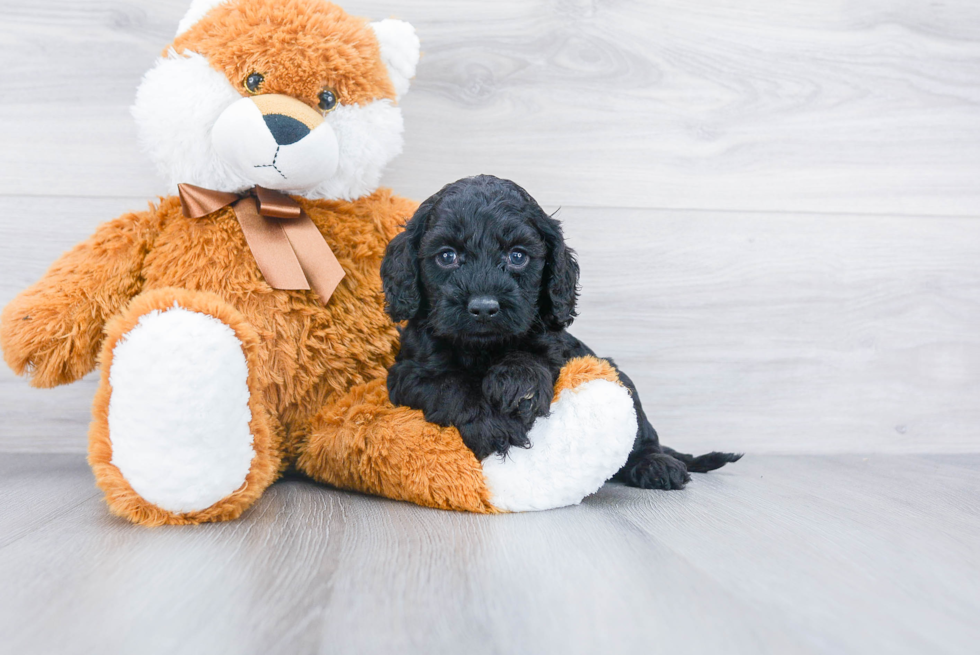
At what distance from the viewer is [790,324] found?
1840mm

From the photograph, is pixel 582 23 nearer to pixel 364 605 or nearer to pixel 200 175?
pixel 200 175

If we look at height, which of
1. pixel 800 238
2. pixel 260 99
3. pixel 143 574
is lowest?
pixel 143 574

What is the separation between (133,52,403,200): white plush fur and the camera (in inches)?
47.8

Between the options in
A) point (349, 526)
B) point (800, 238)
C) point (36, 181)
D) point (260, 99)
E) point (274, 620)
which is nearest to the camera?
point (274, 620)

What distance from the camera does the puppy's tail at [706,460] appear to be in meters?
1.56

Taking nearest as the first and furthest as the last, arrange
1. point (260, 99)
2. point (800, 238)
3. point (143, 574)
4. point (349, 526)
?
point (143, 574) < point (349, 526) < point (260, 99) < point (800, 238)

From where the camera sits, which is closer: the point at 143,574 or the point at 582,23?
the point at 143,574

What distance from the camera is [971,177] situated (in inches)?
73.8

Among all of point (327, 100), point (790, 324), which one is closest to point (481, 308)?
point (327, 100)

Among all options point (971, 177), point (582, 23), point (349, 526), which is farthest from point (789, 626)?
point (971, 177)

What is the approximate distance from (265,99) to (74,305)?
0.50 meters

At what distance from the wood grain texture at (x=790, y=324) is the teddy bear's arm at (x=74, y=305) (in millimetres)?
1018

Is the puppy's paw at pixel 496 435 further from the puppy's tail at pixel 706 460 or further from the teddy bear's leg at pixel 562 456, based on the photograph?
the puppy's tail at pixel 706 460

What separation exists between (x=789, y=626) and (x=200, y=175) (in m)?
1.19
